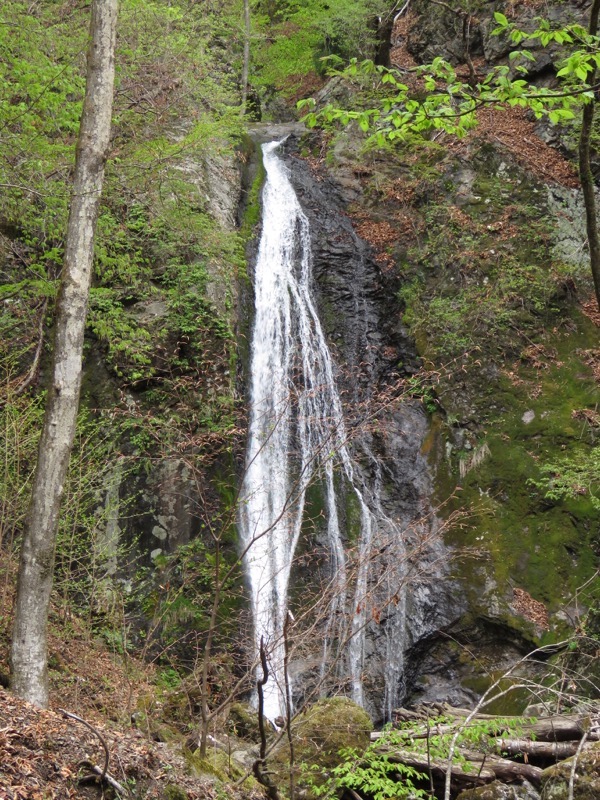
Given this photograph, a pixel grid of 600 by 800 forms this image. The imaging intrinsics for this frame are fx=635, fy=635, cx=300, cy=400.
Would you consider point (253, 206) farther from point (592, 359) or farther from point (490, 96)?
point (490, 96)

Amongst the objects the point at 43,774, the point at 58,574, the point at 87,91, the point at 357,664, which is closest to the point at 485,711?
the point at 357,664

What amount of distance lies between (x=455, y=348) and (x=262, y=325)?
3514 mm

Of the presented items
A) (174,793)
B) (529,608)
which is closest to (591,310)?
(529,608)

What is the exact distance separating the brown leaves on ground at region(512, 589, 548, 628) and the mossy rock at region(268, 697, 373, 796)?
360cm

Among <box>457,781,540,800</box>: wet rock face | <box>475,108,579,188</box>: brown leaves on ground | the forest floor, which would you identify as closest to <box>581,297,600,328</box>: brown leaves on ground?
<box>475,108,579,188</box>: brown leaves on ground

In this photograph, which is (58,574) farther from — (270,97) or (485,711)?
(270,97)

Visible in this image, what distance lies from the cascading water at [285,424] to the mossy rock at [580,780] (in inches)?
152

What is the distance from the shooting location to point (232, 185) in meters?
14.0

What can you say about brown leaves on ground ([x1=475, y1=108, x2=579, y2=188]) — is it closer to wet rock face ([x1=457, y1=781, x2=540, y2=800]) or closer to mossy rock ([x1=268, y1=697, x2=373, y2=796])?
mossy rock ([x1=268, y1=697, x2=373, y2=796])

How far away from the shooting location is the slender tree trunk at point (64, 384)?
453 cm

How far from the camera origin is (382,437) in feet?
36.3

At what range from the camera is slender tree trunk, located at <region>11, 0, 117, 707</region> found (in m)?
4.53

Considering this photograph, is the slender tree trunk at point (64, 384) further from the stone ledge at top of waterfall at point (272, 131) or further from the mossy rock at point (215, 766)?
the stone ledge at top of waterfall at point (272, 131)

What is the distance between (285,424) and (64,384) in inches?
229
